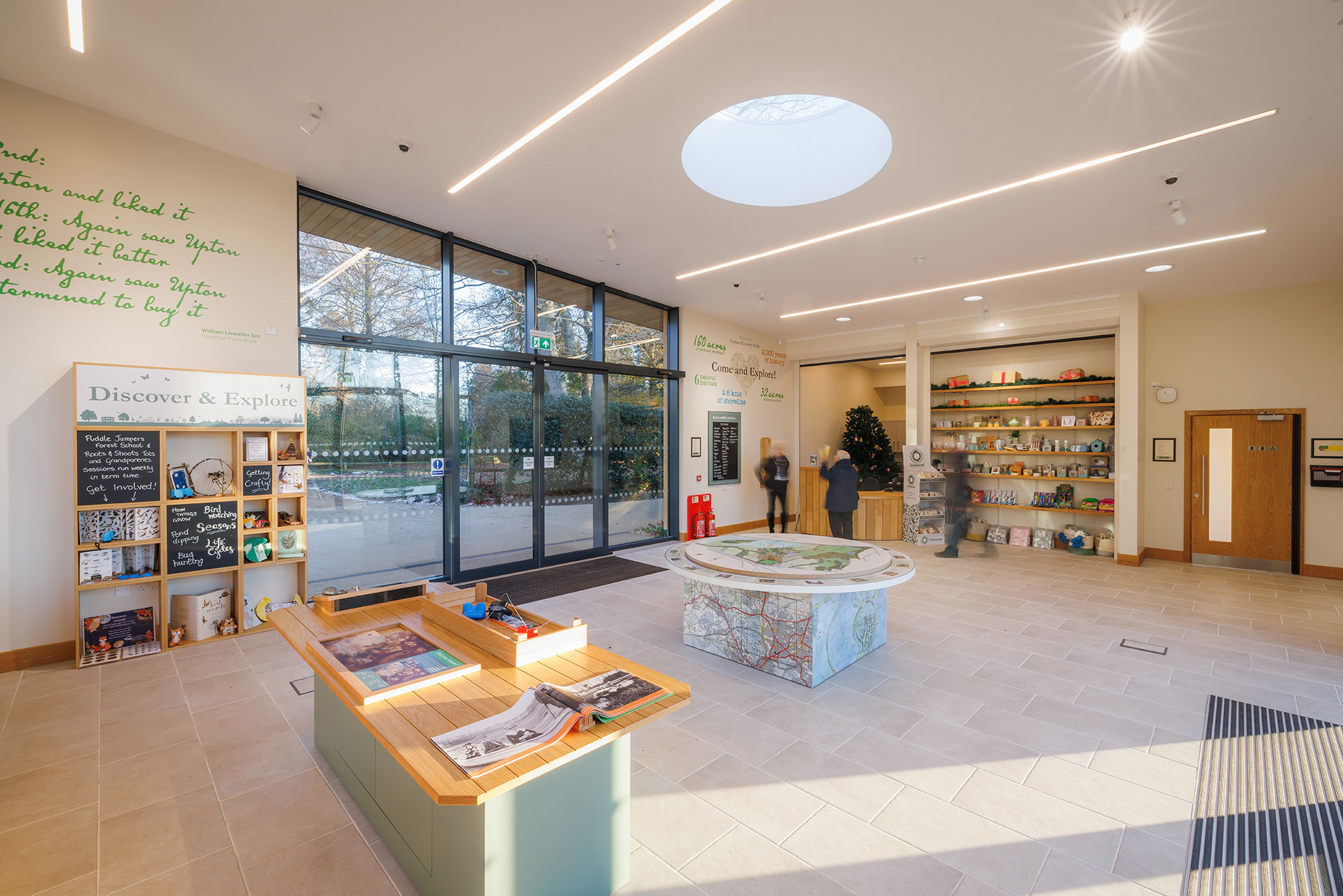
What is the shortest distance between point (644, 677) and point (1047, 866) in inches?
65.3

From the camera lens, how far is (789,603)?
141 inches

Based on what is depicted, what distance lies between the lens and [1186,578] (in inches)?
251

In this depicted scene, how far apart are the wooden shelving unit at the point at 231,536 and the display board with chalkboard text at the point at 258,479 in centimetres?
2

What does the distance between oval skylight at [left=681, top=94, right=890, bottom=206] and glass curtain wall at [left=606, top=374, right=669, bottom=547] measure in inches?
133

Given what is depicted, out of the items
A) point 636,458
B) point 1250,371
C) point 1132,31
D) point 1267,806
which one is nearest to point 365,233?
point 636,458

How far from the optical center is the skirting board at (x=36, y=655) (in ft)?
11.6

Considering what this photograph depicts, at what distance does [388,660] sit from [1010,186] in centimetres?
510

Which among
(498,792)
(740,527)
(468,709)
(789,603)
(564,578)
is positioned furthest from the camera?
(740,527)

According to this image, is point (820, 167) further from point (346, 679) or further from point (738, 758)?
point (346, 679)

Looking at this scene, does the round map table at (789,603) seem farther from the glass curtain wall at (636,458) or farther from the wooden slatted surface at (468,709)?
the glass curtain wall at (636,458)

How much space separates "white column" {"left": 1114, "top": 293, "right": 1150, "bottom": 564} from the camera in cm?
689

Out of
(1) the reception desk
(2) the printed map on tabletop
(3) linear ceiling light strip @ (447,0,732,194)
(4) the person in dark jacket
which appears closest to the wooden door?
(1) the reception desk

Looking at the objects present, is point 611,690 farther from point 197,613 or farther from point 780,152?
point 780,152

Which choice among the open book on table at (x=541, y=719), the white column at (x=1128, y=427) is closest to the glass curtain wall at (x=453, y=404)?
the open book on table at (x=541, y=719)
